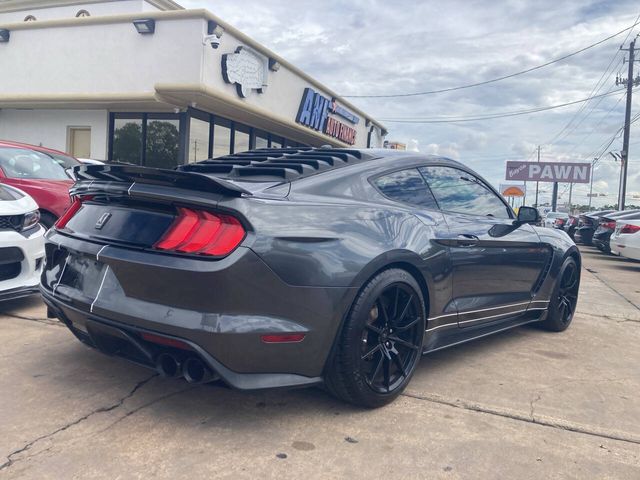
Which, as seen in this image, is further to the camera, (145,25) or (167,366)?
(145,25)

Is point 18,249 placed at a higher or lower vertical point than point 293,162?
lower

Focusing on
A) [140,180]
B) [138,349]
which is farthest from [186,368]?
[140,180]

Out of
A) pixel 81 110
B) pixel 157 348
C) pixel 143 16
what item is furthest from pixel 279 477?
pixel 81 110

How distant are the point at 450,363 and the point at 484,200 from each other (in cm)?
128

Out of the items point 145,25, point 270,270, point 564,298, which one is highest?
point 145,25

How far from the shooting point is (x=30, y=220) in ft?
15.9

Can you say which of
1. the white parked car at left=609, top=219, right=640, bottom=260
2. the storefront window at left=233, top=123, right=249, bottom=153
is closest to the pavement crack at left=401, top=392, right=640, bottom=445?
the white parked car at left=609, top=219, right=640, bottom=260

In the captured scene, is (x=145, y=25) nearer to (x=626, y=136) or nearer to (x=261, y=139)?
(x=261, y=139)

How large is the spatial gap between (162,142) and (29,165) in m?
7.39

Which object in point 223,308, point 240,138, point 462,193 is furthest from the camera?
point 240,138

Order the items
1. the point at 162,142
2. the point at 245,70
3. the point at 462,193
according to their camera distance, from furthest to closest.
Answer: the point at 162,142
the point at 245,70
the point at 462,193

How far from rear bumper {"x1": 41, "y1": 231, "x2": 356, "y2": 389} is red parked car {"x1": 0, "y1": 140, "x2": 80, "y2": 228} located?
3920 mm

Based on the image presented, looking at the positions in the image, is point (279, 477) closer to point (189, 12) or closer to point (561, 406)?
point (561, 406)

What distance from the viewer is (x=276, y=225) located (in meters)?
2.60
